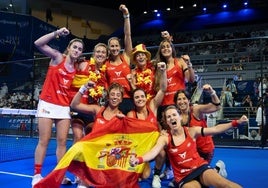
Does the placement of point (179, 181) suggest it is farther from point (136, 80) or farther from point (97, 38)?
point (97, 38)

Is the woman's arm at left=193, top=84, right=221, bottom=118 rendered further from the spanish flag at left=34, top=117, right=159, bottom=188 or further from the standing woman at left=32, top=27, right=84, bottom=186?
the standing woman at left=32, top=27, right=84, bottom=186

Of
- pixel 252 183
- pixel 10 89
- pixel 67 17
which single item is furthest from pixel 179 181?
pixel 67 17

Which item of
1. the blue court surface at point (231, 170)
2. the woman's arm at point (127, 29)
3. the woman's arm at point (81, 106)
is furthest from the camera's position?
the woman's arm at point (127, 29)

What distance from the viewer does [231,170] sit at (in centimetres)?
526

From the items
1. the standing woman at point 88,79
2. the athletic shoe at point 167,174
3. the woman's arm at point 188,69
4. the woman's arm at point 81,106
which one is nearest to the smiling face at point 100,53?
the standing woman at point 88,79

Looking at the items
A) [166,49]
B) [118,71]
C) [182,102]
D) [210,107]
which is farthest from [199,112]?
[118,71]

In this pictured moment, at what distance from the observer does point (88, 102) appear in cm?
454

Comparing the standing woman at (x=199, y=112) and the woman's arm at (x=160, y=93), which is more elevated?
the woman's arm at (x=160, y=93)

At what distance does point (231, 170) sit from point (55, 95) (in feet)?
9.57

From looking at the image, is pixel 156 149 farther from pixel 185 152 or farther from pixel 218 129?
pixel 218 129

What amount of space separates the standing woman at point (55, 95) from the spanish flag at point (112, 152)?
0.56m

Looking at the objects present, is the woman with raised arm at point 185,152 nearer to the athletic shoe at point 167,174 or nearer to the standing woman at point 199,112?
the standing woman at point 199,112

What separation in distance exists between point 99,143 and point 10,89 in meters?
9.98

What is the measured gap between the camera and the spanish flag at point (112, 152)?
3.71 metres
